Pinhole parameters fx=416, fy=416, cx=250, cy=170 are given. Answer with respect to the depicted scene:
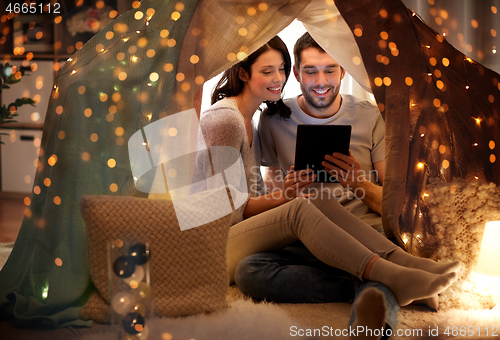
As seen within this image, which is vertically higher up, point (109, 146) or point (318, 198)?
point (109, 146)

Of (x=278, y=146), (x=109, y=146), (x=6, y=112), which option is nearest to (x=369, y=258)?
(x=278, y=146)

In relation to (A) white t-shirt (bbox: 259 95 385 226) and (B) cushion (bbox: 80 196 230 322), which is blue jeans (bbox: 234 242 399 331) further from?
(A) white t-shirt (bbox: 259 95 385 226)

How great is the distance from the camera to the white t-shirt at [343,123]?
1.60 m

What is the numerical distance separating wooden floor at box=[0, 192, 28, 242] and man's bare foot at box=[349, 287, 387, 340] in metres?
1.88

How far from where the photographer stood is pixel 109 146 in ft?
3.99

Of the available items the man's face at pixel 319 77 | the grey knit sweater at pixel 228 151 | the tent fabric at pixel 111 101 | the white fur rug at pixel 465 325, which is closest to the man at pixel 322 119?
the man's face at pixel 319 77

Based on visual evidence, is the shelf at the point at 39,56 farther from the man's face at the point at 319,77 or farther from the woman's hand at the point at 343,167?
the woman's hand at the point at 343,167

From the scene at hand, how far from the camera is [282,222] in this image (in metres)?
1.21

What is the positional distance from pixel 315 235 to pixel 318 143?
1.18 feet

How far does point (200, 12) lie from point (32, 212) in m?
0.77

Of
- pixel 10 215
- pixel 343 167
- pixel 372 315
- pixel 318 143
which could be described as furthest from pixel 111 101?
pixel 10 215

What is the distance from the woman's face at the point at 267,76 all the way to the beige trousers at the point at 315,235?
0.43 meters

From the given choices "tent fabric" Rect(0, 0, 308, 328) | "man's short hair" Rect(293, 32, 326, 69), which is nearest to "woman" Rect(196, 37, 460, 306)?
"man's short hair" Rect(293, 32, 326, 69)

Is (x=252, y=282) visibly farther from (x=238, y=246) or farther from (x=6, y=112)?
(x=6, y=112)
